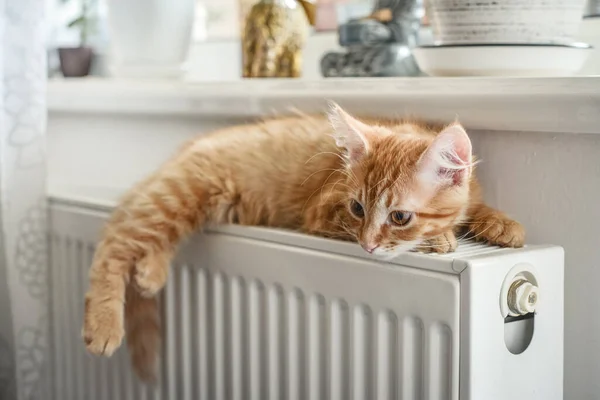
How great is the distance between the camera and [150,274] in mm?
1227

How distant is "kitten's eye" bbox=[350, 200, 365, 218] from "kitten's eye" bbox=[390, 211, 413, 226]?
0.06m

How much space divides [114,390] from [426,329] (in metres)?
0.73

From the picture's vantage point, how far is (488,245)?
3.33ft

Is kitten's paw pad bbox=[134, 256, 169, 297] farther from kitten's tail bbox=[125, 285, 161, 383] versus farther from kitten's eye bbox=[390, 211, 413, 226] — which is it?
kitten's eye bbox=[390, 211, 413, 226]

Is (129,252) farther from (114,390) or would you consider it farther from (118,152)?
(118,152)

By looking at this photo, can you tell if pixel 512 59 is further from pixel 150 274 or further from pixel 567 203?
pixel 150 274

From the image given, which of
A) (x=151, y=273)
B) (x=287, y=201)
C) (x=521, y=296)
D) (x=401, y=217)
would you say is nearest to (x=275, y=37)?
(x=287, y=201)

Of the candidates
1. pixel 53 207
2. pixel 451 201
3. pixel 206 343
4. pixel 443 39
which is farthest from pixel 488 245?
pixel 53 207

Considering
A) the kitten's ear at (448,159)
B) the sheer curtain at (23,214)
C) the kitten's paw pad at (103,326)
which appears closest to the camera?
the kitten's ear at (448,159)

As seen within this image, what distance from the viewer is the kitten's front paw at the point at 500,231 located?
991mm

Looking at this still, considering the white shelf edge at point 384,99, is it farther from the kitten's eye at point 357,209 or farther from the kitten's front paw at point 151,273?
the kitten's front paw at point 151,273

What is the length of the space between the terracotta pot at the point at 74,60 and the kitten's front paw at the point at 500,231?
1166 millimetres

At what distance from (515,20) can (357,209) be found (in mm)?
324

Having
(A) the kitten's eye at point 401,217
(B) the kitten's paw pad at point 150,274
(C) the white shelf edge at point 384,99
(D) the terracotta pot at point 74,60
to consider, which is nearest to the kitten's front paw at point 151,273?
(B) the kitten's paw pad at point 150,274
